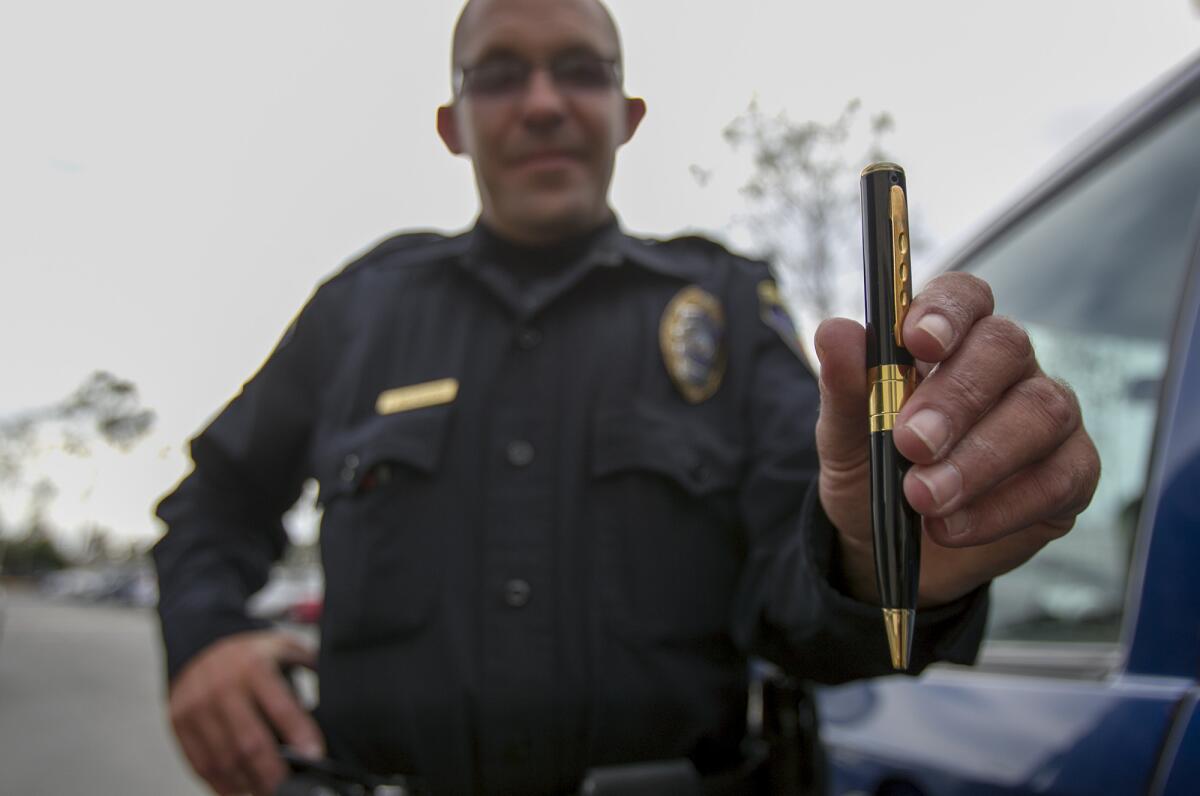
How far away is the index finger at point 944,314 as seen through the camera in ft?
1.47

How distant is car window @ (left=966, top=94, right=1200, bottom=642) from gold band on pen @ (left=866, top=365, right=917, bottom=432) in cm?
116

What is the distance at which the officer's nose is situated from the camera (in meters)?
0.76

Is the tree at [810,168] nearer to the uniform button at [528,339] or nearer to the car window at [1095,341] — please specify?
the uniform button at [528,339]

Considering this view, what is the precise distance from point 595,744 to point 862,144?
2.38 ft

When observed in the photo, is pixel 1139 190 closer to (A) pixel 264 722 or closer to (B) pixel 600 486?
(B) pixel 600 486

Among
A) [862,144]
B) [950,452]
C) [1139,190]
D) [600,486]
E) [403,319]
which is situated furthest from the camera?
[1139,190]

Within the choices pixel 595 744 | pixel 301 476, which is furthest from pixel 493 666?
pixel 301 476

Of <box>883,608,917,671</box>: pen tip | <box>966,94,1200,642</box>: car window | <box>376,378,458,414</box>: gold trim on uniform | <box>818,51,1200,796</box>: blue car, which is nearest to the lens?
<box>883,608,917,671</box>: pen tip

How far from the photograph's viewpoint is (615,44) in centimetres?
68

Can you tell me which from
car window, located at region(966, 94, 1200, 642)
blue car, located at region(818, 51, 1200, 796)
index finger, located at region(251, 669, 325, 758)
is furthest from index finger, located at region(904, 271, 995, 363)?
car window, located at region(966, 94, 1200, 642)

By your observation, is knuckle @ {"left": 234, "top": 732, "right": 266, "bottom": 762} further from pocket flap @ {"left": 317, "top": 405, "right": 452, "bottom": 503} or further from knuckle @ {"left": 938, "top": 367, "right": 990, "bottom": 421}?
knuckle @ {"left": 938, "top": 367, "right": 990, "bottom": 421}

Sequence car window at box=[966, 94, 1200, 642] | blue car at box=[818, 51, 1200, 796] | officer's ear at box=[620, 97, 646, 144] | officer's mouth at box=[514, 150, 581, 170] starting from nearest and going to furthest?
officer's ear at box=[620, 97, 646, 144], officer's mouth at box=[514, 150, 581, 170], blue car at box=[818, 51, 1200, 796], car window at box=[966, 94, 1200, 642]

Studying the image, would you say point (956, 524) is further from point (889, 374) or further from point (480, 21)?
point (480, 21)

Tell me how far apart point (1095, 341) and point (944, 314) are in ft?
4.97
